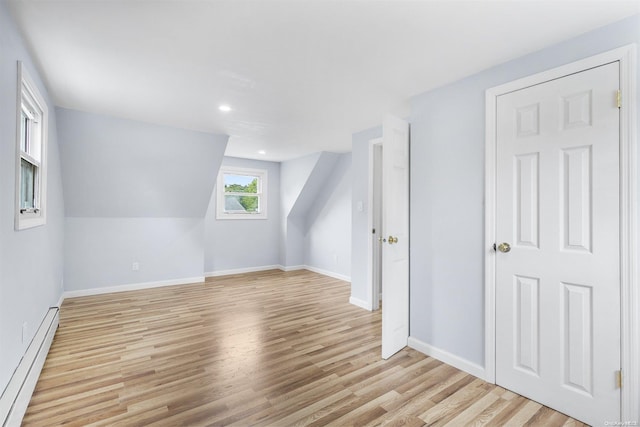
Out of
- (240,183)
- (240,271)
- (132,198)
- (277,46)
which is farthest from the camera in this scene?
(240,183)

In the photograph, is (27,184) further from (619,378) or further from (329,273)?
(329,273)

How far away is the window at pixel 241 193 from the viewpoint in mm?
5957

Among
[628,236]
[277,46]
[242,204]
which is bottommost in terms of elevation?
[628,236]

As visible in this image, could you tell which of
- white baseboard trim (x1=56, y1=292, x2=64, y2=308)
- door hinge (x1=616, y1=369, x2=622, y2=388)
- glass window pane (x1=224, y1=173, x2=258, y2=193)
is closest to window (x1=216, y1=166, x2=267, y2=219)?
glass window pane (x1=224, y1=173, x2=258, y2=193)

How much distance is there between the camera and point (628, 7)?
1.63 m

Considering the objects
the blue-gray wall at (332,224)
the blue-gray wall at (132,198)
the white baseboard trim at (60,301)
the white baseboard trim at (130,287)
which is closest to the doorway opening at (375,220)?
the blue-gray wall at (332,224)

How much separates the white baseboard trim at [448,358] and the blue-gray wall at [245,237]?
4093 millimetres

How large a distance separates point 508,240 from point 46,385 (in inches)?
134

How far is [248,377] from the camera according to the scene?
→ 229 centimetres

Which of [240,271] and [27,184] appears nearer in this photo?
[27,184]

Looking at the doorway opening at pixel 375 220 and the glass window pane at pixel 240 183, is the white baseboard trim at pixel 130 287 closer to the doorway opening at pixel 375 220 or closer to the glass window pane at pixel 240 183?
the glass window pane at pixel 240 183

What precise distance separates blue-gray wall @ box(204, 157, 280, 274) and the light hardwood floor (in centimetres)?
213

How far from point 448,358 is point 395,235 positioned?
1081 mm

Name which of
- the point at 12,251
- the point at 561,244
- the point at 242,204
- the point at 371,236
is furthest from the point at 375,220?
the point at 12,251
